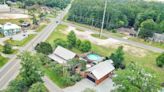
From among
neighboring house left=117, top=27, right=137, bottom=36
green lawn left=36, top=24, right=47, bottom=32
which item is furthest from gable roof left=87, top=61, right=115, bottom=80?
neighboring house left=117, top=27, right=137, bottom=36

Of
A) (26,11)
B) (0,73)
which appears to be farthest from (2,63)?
(26,11)

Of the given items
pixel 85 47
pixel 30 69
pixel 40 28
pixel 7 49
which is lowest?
pixel 30 69

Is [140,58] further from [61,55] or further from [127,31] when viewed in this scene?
[127,31]

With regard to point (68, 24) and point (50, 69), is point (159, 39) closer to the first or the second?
point (68, 24)

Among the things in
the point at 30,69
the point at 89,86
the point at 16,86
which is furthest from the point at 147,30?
the point at 16,86

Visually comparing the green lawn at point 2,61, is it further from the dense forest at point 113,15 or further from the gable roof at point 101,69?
the dense forest at point 113,15

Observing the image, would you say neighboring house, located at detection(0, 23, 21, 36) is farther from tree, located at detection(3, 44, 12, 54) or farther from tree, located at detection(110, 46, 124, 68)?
tree, located at detection(110, 46, 124, 68)

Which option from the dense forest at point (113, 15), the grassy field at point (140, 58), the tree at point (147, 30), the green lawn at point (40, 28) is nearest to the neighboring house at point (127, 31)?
the dense forest at point (113, 15)
